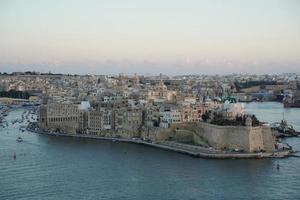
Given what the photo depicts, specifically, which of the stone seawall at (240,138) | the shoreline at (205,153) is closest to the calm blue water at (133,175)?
the shoreline at (205,153)

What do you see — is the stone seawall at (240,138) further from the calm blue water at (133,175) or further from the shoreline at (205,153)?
the calm blue water at (133,175)

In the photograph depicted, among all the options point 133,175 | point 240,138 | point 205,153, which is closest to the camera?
point 133,175

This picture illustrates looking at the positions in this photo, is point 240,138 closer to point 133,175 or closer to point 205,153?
point 205,153

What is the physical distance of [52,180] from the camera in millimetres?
8734

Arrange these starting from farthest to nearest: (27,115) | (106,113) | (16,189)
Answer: (27,115) < (106,113) < (16,189)

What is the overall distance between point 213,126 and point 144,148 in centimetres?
158

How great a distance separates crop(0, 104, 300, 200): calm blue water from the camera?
796cm

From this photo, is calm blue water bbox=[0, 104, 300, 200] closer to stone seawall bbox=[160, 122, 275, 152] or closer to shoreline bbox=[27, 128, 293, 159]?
shoreline bbox=[27, 128, 293, 159]

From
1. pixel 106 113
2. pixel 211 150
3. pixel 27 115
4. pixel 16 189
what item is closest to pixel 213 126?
pixel 211 150

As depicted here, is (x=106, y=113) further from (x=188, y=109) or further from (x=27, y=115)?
(x=27, y=115)

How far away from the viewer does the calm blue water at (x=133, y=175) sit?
796 centimetres

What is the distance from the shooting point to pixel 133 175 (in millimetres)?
9195

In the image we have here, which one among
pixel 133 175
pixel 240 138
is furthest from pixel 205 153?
pixel 133 175

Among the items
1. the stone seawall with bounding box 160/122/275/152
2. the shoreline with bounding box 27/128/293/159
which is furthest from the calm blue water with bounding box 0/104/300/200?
the stone seawall with bounding box 160/122/275/152
